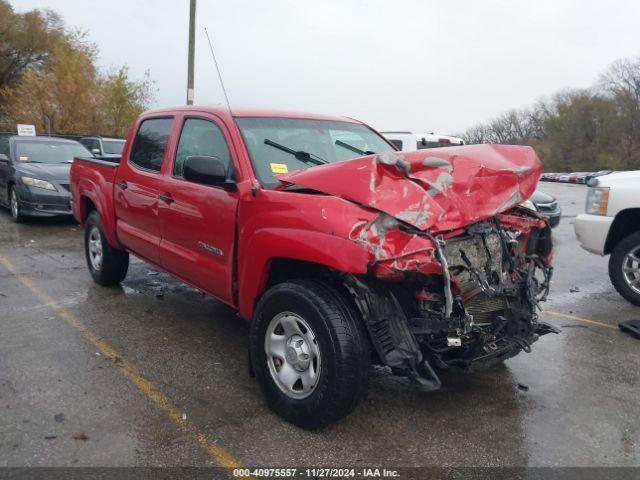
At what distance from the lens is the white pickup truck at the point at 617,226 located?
19.3 ft

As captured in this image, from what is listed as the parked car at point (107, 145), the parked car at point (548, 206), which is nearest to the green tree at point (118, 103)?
the parked car at point (107, 145)

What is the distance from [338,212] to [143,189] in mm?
2546

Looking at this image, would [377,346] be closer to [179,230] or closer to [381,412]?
[381,412]

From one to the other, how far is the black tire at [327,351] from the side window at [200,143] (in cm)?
120

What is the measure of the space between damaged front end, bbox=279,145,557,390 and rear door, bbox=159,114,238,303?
0.73 m

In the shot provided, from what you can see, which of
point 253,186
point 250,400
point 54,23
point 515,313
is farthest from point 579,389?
point 54,23

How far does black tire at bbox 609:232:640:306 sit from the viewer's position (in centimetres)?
588

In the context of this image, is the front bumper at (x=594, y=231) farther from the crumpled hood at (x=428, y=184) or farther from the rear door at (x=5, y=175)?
the rear door at (x=5, y=175)

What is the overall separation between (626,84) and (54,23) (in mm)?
60667

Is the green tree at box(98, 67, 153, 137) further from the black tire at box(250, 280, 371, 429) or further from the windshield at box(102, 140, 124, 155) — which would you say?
the black tire at box(250, 280, 371, 429)

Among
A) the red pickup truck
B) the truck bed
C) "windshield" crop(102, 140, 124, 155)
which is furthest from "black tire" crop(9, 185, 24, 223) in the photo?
the red pickup truck

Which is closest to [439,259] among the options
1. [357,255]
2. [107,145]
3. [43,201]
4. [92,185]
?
[357,255]

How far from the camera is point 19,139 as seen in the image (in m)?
11.0

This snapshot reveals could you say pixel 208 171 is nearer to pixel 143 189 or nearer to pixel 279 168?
pixel 279 168
